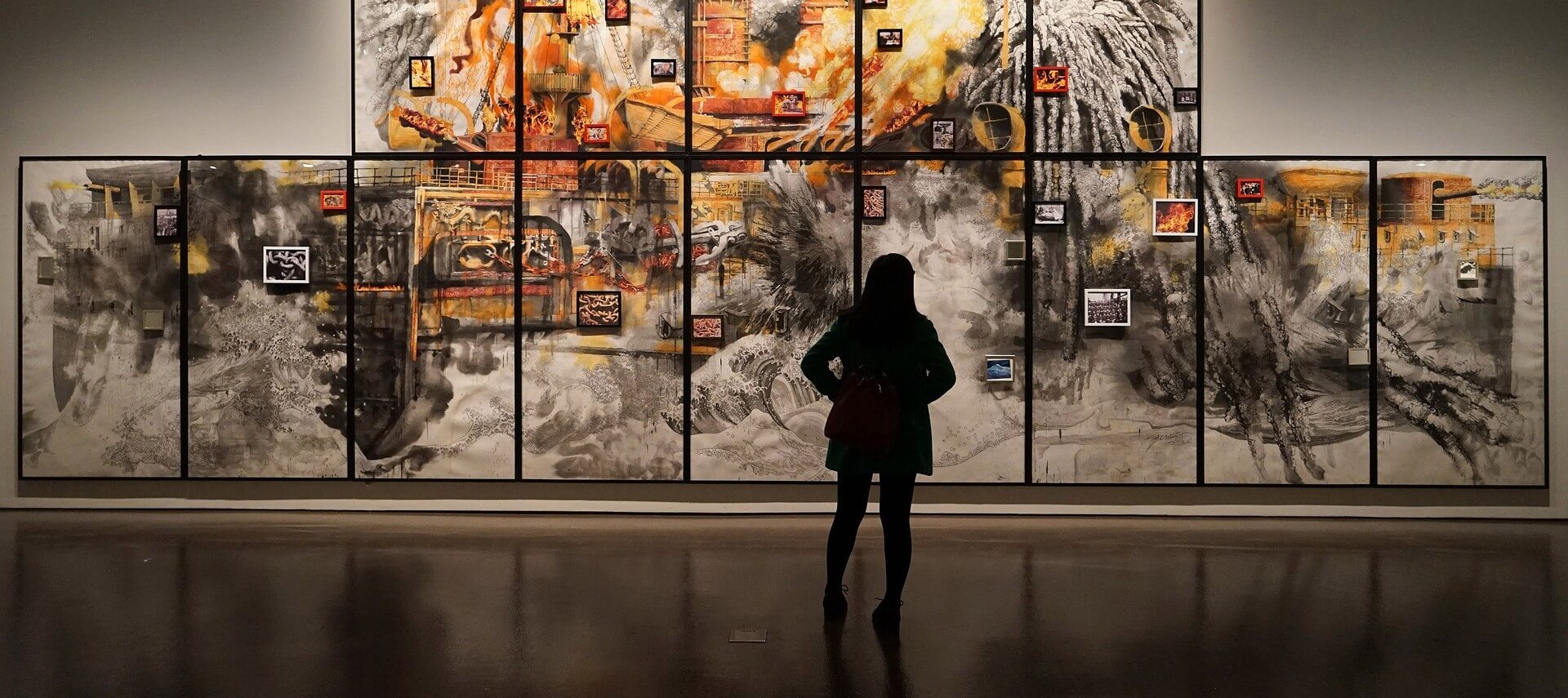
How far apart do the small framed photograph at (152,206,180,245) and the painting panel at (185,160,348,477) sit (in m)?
0.08

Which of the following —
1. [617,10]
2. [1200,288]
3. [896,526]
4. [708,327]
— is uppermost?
[617,10]

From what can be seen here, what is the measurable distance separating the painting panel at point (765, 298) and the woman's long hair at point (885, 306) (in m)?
2.40

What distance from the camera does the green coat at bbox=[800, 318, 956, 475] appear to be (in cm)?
347

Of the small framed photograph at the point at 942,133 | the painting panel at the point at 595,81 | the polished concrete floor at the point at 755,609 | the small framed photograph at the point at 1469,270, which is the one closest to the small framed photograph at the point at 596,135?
the painting panel at the point at 595,81

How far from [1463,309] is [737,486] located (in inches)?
183

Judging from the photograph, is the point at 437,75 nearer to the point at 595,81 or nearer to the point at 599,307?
the point at 595,81

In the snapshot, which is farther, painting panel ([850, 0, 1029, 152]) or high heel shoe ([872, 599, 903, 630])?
painting panel ([850, 0, 1029, 152])

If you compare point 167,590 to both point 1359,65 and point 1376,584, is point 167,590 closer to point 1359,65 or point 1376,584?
point 1376,584

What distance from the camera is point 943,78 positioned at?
5.96m

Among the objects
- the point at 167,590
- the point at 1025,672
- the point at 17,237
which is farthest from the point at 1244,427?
the point at 17,237

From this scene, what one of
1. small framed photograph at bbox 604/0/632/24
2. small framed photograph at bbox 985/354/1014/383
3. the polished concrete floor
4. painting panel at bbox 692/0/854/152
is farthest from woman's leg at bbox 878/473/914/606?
small framed photograph at bbox 604/0/632/24

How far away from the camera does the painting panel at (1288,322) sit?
19.5 ft

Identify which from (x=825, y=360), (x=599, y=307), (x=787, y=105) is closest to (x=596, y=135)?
(x=599, y=307)

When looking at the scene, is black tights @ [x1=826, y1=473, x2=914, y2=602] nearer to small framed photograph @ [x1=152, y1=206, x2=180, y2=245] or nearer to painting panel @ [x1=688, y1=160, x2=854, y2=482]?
painting panel @ [x1=688, y1=160, x2=854, y2=482]
